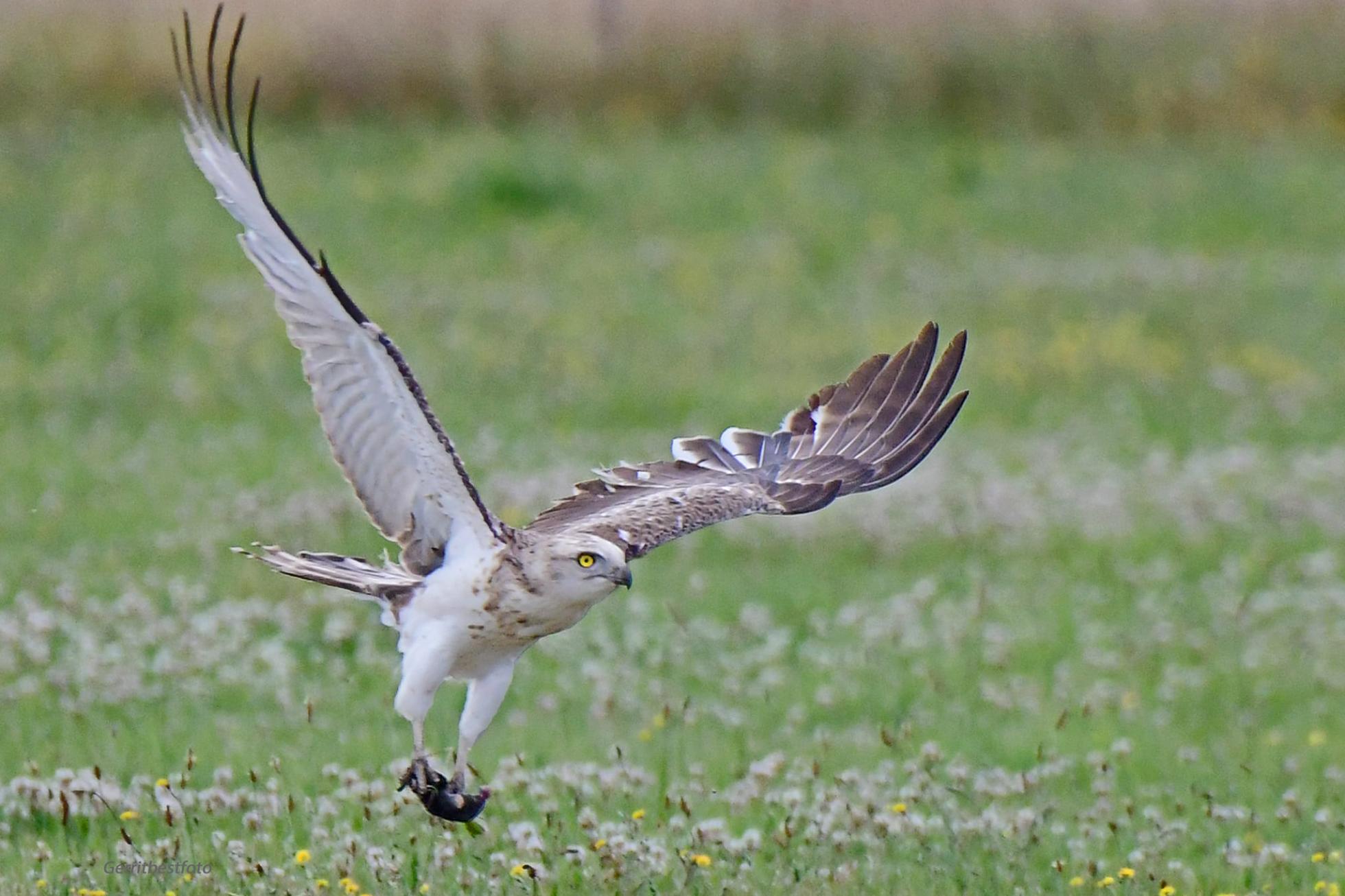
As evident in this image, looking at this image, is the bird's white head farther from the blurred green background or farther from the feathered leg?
the blurred green background

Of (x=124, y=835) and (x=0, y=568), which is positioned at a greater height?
(x=124, y=835)

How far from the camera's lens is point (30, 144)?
61.6 feet

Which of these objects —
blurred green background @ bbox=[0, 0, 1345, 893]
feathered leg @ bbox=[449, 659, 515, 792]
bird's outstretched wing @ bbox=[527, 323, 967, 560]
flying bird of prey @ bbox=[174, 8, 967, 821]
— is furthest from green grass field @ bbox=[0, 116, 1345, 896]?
bird's outstretched wing @ bbox=[527, 323, 967, 560]

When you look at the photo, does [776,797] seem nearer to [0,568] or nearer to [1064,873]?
[1064,873]

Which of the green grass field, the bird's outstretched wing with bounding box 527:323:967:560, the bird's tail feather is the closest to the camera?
the bird's tail feather

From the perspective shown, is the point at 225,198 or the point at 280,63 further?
the point at 280,63

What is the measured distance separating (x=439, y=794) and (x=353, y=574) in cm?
65

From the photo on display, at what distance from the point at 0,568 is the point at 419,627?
3.87 meters

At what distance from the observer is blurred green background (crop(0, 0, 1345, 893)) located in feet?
19.6

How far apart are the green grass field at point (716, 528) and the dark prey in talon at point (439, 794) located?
11cm

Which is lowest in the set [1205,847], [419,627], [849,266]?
[849,266]

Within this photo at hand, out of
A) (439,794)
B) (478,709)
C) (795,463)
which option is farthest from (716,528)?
(439,794)

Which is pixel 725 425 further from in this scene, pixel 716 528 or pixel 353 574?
pixel 353 574

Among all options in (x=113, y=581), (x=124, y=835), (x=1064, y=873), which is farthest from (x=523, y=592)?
(x=113, y=581)
